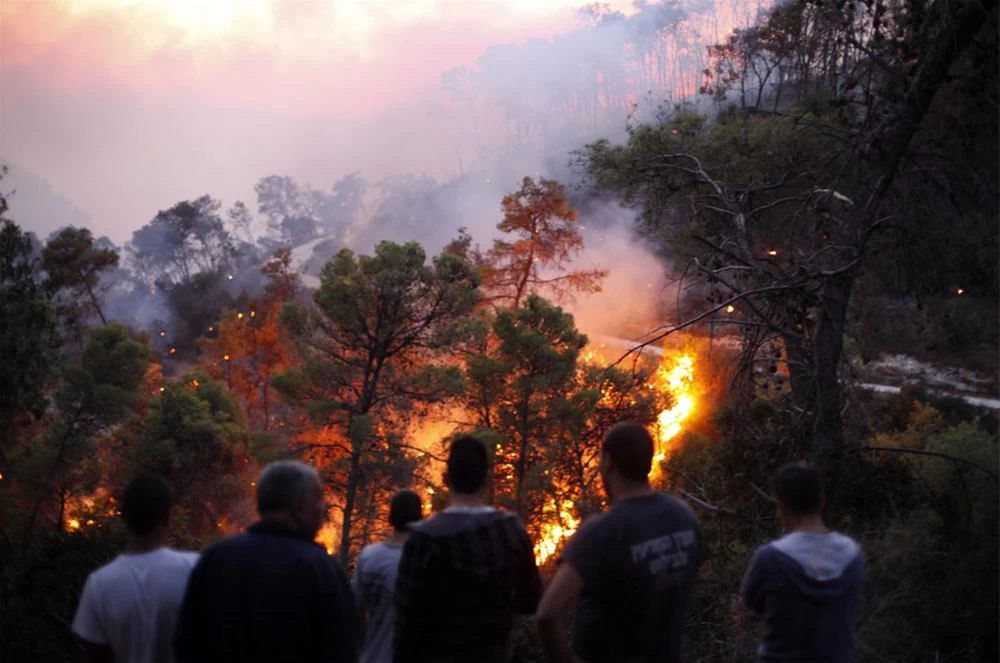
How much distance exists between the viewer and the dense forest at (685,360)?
7.54 metres

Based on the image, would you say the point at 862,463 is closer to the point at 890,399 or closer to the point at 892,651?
the point at 892,651

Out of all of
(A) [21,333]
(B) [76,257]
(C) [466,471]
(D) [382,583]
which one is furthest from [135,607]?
(B) [76,257]

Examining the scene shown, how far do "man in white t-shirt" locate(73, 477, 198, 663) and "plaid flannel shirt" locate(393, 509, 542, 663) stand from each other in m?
0.84

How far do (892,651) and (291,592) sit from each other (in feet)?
16.2

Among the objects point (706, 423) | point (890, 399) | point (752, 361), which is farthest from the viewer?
point (706, 423)

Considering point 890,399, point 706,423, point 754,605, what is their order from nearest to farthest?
1. point 754,605
2. point 890,399
3. point 706,423

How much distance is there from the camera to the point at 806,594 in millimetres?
3775

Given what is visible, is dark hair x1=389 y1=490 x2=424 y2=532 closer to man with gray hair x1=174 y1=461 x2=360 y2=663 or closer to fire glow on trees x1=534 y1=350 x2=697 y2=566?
man with gray hair x1=174 y1=461 x2=360 y2=663

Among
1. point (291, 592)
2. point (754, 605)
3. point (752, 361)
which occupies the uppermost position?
point (752, 361)

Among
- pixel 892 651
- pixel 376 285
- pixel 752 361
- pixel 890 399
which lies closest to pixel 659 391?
pixel 890 399

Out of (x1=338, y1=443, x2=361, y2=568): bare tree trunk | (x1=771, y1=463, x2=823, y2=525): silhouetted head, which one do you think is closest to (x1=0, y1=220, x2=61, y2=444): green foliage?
(x1=338, y1=443, x2=361, y2=568): bare tree trunk

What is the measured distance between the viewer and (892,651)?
21.0 feet

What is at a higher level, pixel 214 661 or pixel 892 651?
pixel 214 661

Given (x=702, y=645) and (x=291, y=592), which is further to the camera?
(x=702, y=645)
